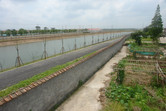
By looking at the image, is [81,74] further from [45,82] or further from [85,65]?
[45,82]

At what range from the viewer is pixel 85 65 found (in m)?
8.11

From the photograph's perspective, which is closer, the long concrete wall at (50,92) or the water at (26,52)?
the long concrete wall at (50,92)

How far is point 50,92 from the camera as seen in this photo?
16.2ft

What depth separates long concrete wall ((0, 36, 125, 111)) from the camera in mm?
3635

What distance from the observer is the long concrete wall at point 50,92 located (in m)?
3.63

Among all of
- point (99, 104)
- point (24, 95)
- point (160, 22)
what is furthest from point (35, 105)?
point (160, 22)

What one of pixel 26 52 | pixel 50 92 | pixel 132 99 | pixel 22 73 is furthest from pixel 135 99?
pixel 26 52

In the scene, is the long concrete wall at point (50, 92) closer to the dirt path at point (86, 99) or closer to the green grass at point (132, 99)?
the dirt path at point (86, 99)

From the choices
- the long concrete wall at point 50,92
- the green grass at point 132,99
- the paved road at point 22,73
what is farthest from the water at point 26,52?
the green grass at point 132,99

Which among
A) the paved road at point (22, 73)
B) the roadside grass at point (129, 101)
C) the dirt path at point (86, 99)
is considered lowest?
the dirt path at point (86, 99)

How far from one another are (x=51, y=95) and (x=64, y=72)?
1.31 m

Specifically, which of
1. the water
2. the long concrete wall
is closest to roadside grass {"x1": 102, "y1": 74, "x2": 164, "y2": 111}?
the long concrete wall

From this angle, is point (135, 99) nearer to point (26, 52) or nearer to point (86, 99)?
point (86, 99)

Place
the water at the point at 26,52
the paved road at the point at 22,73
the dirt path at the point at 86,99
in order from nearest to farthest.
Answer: the dirt path at the point at 86,99 → the paved road at the point at 22,73 → the water at the point at 26,52
